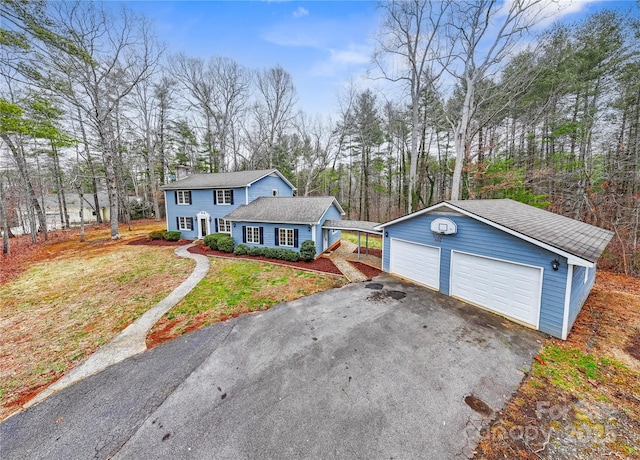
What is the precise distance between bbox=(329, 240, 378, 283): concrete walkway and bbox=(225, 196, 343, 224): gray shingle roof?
2.58 m

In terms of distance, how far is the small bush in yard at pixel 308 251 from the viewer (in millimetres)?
12758

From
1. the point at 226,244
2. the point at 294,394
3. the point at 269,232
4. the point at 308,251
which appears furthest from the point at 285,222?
the point at 294,394

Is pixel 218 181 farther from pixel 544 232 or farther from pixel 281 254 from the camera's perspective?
pixel 544 232

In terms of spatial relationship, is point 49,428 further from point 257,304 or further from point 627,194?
point 627,194

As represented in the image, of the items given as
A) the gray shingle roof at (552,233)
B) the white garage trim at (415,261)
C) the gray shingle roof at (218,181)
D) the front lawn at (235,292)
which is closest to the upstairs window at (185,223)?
the gray shingle roof at (218,181)

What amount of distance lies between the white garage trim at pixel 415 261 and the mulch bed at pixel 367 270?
0.74 metres

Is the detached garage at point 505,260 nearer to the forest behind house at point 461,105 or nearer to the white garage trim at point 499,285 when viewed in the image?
the white garage trim at point 499,285

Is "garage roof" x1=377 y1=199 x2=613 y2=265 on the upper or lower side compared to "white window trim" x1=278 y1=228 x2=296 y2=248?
upper

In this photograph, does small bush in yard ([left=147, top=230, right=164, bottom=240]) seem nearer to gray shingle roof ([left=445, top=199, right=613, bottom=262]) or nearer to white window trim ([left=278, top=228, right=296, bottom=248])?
white window trim ([left=278, top=228, right=296, bottom=248])

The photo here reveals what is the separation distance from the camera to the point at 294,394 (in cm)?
428

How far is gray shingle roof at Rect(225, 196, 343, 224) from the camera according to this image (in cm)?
1353

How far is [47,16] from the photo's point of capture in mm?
12359

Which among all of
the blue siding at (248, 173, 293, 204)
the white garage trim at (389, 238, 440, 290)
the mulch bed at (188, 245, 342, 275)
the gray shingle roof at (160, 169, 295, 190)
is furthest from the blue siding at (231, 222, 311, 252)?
the white garage trim at (389, 238, 440, 290)

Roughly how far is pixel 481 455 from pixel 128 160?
36089 mm
